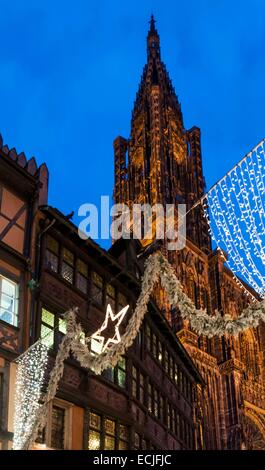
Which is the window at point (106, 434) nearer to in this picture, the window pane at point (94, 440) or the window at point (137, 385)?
the window pane at point (94, 440)

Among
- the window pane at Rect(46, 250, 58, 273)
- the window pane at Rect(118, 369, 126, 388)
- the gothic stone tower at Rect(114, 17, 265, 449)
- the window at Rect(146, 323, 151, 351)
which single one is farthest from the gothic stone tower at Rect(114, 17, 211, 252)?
the window pane at Rect(46, 250, 58, 273)

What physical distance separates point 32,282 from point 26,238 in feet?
4.95

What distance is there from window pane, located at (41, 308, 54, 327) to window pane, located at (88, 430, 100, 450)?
386cm

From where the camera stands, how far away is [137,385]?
86.6 ft

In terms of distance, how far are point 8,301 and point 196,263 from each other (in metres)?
46.5

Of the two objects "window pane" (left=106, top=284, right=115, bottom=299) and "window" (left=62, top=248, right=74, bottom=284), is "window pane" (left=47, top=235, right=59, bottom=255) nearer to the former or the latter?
"window" (left=62, top=248, right=74, bottom=284)

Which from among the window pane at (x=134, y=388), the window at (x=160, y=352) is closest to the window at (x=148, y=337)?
the window at (x=160, y=352)

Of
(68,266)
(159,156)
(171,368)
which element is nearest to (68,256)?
(68,266)

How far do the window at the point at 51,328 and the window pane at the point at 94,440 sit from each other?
331cm

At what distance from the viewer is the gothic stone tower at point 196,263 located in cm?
5803

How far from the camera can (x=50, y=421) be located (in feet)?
66.6

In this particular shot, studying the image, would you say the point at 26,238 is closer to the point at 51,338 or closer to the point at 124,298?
the point at 51,338
